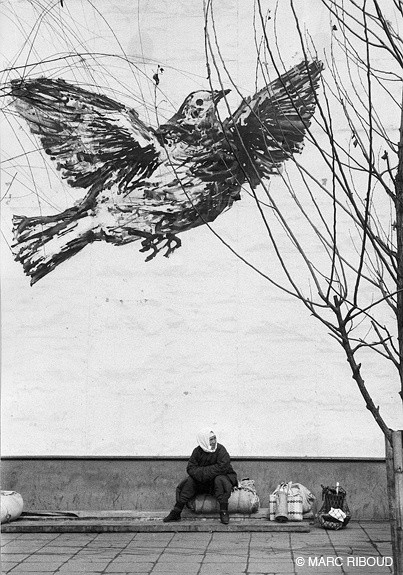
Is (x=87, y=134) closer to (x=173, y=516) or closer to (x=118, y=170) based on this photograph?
(x=118, y=170)

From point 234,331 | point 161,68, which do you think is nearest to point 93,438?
point 234,331

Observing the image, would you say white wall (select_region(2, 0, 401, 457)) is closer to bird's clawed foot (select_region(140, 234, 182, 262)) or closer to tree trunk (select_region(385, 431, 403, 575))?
bird's clawed foot (select_region(140, 234, 182, 262))

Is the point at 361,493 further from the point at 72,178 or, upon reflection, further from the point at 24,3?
the point at 24,3

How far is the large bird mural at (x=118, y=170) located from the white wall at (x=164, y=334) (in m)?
0.15

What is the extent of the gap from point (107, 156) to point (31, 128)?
3.07ft

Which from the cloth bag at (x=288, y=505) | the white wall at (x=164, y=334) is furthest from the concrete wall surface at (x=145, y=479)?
the cloth bag at (x=288, y=505)

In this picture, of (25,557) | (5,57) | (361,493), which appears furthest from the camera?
(5,57)

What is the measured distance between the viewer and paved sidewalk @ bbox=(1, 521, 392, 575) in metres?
7.12

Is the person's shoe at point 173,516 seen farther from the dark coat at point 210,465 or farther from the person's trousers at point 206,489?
the dark coat at point 210,465

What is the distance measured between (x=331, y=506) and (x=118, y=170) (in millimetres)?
4427

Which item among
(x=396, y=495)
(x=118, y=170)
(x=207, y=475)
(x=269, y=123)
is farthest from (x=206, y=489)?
(x=396, y=495)

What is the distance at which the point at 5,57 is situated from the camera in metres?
10.2

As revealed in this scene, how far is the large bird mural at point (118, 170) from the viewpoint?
10.1 m

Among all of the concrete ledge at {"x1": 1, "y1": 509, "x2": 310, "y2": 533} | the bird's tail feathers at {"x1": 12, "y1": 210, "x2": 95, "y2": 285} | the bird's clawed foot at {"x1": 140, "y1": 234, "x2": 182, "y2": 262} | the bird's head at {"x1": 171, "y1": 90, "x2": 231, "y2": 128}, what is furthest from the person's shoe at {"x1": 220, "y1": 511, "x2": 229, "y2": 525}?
the bird's head at {"x1": 171, "y1": 90, "x2": 231, "y2": 128}
